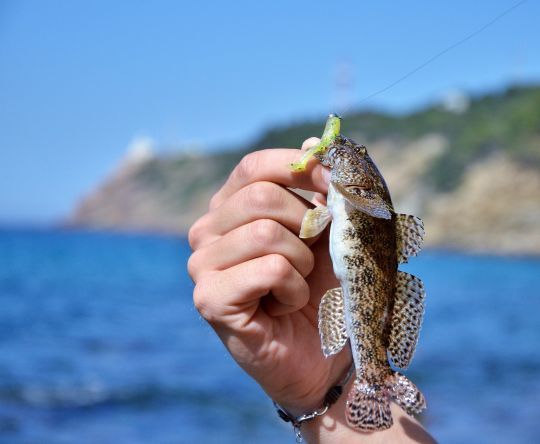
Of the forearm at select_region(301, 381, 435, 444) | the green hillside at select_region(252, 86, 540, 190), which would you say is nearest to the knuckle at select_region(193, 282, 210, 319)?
the forearm at select_region(301, 381, 435, 444)

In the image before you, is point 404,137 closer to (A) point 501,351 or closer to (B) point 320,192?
(A) point 501,351

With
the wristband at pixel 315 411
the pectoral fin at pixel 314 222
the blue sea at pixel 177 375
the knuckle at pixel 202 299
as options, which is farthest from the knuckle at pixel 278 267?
the blue sea at pixel 177 375

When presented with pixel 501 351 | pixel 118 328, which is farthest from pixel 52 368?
pixel 501 351

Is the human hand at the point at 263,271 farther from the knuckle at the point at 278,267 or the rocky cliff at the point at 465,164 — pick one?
the rocky cliff at the point at 465,164

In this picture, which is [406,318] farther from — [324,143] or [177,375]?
[177,375]

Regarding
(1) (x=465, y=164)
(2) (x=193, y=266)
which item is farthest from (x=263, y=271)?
(1) (x=465, y=164)
